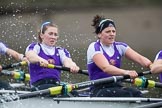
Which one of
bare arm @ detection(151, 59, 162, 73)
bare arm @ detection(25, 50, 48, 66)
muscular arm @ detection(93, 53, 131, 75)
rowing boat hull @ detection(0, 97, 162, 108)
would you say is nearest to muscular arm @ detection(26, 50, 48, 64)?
bare arm @ detection(25, 50, 48, 66)

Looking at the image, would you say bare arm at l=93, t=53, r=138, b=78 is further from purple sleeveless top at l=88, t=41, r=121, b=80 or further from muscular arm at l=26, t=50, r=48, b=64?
muscular arm at l=26, t=50, r=48, b=64

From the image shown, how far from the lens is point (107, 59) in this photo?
5.97 m

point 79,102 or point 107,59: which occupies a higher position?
point 107,59

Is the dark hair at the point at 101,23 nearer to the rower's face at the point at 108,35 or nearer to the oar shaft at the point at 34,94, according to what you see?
the rower's face at the point at 108,35

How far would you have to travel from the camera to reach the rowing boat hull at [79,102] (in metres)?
5.32

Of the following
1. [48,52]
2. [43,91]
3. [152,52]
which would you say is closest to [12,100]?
[43,91]

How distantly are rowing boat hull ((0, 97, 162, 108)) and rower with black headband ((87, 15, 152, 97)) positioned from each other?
0.98ft

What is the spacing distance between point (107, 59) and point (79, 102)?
0.69 m

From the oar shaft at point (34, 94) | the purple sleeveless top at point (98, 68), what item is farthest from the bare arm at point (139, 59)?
the oar shaft at point (34, 94)

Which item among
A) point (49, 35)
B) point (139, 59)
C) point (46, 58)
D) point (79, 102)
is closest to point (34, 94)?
point (79, 102)

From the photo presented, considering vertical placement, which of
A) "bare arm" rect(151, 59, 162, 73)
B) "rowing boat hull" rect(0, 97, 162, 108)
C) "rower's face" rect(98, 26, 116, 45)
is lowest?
"rowing boat hull" rect(0, 97, 162, 108)

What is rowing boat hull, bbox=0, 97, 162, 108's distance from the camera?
17.5 ft

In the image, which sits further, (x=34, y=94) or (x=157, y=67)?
(x=157, y=67)

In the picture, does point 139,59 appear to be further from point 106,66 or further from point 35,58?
point 35,58
